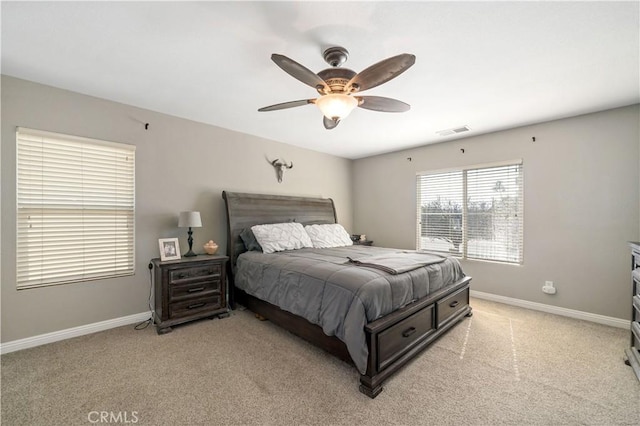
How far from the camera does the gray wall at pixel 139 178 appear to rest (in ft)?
7.93

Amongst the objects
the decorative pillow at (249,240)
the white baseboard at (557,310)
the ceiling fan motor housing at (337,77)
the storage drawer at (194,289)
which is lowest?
the white baseboard at (557,310)

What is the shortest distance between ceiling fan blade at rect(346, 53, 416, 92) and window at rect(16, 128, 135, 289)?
8.75 ft

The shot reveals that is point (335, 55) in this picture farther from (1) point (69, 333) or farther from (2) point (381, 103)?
(1) point (69, 333)

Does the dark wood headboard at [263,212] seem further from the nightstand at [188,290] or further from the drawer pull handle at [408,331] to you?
the drawer pull handle at [408,331]

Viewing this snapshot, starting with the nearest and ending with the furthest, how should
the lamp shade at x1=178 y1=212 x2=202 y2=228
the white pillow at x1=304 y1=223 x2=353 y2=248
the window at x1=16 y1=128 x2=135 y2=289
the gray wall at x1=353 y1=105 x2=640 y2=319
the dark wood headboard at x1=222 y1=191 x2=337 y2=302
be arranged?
the window at x1=16 y1=128 x2=135 y2=289
the gray wall at x1=353 y1=105 x2=640 y2=319
the lamp shade at x1=178 y1=212 x2=202 y2=228
the dark wood headboard at x1=222 y1=191 x2=337 y2=302
the white pillow at x1=304 y1=223 x2=353 y2=248

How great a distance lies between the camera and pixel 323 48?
6.48 ft

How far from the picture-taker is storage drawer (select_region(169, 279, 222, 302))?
2.87 m

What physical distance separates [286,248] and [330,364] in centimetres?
169

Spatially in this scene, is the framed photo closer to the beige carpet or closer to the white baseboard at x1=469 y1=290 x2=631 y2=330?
the beige carpet

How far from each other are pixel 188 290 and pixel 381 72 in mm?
2853

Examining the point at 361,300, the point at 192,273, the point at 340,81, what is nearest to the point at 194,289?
the point at 192,273
